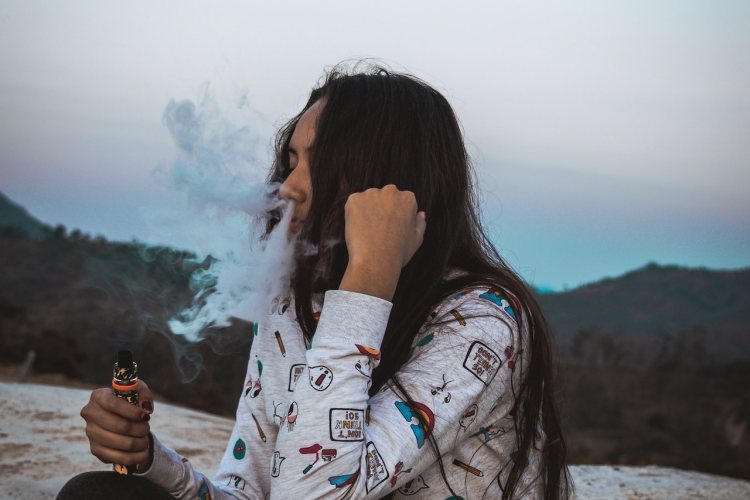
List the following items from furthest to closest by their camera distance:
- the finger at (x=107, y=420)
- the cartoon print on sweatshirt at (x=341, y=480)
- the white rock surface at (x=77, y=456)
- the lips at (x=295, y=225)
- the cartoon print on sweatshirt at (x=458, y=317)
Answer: the white rock surface at (x=77, y=456) < the lips at (x=295, y=225) < the cartoon print on sweatshirt at (x=458, y=317) < the finger at (x=107, y=420) < the cartoon print on sweatshirt at (x=341, y=480)

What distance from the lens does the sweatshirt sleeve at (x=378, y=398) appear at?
57.4 inches

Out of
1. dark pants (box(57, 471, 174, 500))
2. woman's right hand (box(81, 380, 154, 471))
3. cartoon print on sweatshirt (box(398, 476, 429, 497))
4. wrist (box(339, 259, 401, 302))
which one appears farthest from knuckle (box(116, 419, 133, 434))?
cartoon print on sweatshirt (box(398, 476, 429, 497))

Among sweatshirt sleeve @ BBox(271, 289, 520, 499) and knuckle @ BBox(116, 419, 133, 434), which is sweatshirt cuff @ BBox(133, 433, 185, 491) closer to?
knuckle @ BBox(116, 419, 133, 434)

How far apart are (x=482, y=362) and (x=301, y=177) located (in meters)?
0.66

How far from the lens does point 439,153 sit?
75.7 inches

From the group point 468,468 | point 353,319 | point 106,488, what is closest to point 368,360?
point 353,319

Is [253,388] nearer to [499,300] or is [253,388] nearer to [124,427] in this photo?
[124,427]

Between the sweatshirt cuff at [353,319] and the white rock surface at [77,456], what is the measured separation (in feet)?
8.68

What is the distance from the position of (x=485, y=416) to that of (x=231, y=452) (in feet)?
2.52

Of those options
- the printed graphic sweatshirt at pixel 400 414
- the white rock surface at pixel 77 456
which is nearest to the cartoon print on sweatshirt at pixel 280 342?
the printed graphic sweatshirt at pixel 400 414

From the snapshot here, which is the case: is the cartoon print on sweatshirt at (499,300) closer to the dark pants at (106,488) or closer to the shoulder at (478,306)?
the shoulder at (478,306)

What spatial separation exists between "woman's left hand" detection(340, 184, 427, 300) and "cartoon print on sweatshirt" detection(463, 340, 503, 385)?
0.22m

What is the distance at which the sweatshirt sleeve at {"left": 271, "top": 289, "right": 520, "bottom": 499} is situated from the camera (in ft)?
4.78

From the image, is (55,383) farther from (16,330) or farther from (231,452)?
(231,452)
